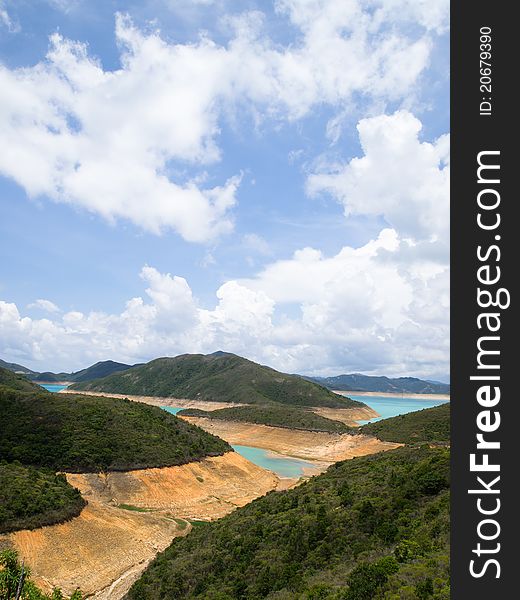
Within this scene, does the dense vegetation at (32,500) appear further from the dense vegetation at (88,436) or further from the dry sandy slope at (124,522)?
the dense vegetation at (88,436)

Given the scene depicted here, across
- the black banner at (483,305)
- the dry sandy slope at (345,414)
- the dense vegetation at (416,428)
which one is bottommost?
the dry sandy slope at (345,414)

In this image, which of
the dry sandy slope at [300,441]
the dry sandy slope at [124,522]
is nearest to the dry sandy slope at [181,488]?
the dry sandy slope at [124,522]

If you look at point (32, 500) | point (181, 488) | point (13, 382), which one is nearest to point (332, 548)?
point (32, 500)

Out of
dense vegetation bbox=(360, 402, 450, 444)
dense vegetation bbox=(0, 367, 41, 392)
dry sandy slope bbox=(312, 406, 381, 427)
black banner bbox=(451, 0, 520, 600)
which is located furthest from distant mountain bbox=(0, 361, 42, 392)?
black banner bbox=(451, 0, 520, 600)

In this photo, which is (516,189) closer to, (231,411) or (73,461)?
(73,461)

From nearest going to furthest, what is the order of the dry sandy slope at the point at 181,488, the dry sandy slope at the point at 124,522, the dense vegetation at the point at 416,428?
the dry sandy slope at the point at 124,522 < the dry sandy slope at the point at 181,488 < the dense vegetation at the point at 416,428

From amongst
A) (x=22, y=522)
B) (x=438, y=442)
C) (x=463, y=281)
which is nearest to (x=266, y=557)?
(x=22, y=522)

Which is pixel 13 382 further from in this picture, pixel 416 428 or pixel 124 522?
pixel 416 428
